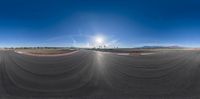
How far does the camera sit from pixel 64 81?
5816mm

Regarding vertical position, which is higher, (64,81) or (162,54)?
(162,54)

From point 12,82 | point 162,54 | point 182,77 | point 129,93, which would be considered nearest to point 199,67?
point 182,77

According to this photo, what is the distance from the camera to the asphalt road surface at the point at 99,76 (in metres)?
5.74

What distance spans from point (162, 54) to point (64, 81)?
254 centimetres

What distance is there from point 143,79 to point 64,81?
6.32 ft

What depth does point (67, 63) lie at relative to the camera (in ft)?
19.8

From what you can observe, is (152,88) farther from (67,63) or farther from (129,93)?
(67,63)

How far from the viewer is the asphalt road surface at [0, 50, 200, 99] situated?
574cm

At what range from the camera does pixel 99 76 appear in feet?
19.5

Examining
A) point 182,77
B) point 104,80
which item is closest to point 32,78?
point 104,80

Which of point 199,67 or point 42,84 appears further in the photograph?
point 199,67

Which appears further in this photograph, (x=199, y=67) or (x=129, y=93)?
(x=199, y=67)

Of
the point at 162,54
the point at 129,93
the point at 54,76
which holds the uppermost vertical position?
the point at 162,54

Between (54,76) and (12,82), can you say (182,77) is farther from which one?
(12,82)
